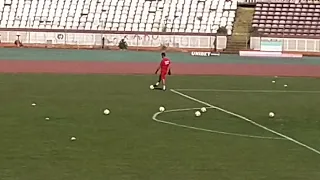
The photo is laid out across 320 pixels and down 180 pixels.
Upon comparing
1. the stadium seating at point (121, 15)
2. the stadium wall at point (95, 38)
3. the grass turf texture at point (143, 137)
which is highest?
the stadium seating at point (121, 15)

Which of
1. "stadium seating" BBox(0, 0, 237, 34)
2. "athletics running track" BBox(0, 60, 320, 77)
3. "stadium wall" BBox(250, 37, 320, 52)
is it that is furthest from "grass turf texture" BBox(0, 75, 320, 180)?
"stadium seating" BBox(0, 0, 237, 34)

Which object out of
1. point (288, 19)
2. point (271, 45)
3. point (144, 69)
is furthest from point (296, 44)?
point (144, 69)

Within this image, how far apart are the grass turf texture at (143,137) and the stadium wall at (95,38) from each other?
136 ft

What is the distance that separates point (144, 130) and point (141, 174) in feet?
17.7

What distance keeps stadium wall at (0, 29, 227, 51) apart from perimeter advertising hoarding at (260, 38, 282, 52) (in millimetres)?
5945

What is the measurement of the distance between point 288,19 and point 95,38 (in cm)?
1887

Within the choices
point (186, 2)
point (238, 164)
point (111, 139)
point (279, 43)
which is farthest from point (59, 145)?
point (186, 2)

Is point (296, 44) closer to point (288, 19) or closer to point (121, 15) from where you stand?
point (288, 19)

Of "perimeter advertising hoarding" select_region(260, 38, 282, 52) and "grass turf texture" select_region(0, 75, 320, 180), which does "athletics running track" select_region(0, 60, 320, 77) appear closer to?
"grass turf texture" select_region(0, 75, 320, 180)

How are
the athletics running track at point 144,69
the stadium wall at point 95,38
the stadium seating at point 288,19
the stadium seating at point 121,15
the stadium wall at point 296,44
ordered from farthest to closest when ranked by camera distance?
the stadium seating at point 121,15 → the stadium seating at point 288,19 → the stadium wall at point 95,38 → the stadium wall at point 296,44 → the athletics running track at point 144,69

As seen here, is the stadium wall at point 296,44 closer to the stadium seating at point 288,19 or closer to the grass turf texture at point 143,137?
the stadium seating at point 288,19

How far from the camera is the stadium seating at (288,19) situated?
2837 inches

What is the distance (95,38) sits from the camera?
71.1 meters

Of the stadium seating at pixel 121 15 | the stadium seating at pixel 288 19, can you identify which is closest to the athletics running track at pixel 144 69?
the stadium seating at pixel 288 19
